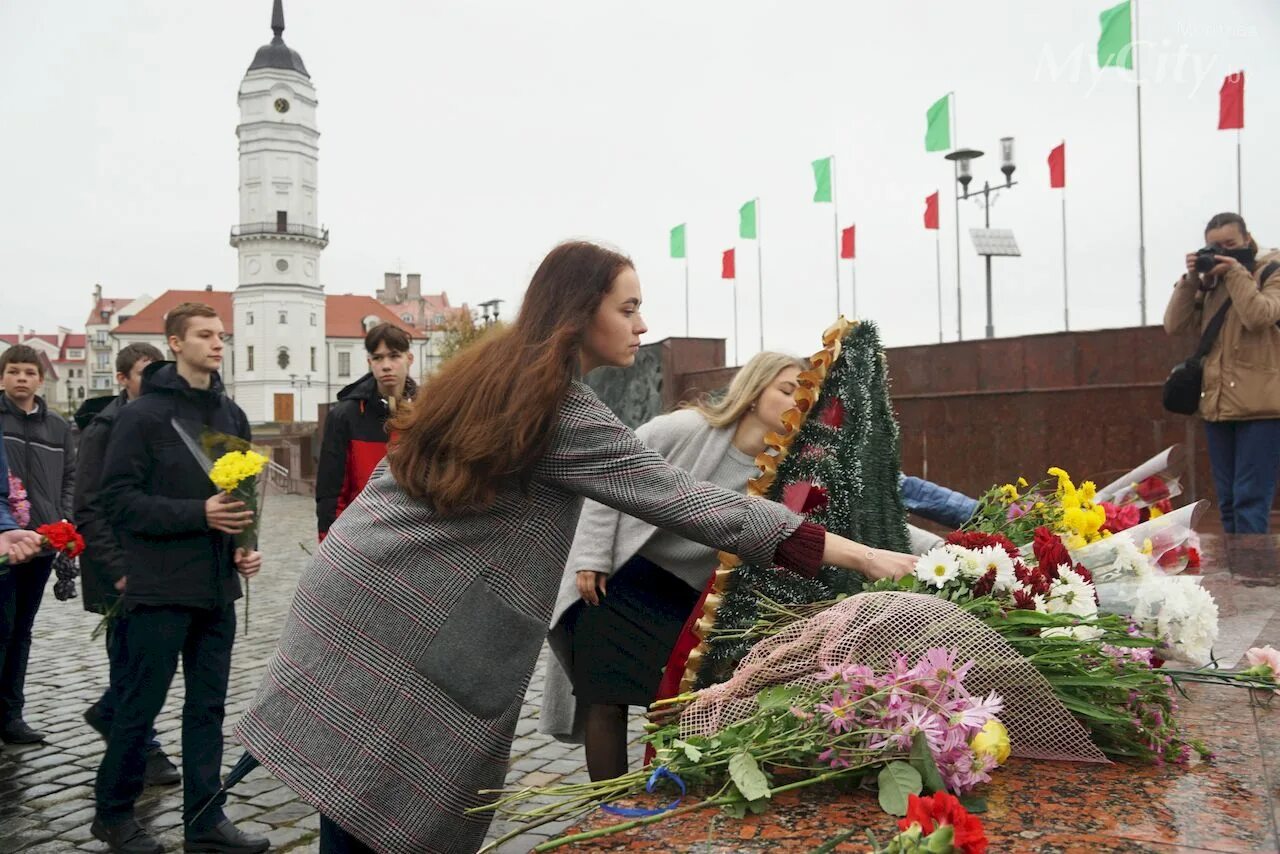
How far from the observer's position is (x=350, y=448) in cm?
538

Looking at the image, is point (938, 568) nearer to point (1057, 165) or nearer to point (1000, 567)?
point (1000, 567)

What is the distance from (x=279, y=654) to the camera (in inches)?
91.2

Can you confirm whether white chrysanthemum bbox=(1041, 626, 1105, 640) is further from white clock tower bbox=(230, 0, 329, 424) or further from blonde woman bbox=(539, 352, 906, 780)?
white clock tower bbox=(230, 0, 329, 424)

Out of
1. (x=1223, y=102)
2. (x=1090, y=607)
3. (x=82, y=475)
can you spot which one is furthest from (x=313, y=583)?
(x=1223, y=102)

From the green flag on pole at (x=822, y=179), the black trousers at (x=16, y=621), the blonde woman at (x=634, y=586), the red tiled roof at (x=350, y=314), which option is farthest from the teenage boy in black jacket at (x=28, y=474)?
the red tiled roof at (x=350, y=314)

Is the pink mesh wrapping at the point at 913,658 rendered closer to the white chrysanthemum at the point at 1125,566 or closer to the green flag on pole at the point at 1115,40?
the white chrysanthemum at the point at 1125,566

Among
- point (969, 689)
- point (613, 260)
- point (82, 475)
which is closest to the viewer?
point (969, 689)

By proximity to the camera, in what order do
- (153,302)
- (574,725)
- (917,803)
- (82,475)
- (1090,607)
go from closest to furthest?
(917,803), (1090,607), (574,725), (82,475), (153,302)

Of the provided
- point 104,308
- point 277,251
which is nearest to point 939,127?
point 277,251

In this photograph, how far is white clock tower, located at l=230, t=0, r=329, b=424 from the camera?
84500 mm

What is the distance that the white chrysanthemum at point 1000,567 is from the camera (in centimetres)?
203

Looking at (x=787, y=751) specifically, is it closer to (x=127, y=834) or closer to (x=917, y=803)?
(x=917, y=803)

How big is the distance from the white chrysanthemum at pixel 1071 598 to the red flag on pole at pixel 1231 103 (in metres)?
15.3

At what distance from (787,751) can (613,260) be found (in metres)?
1.23
